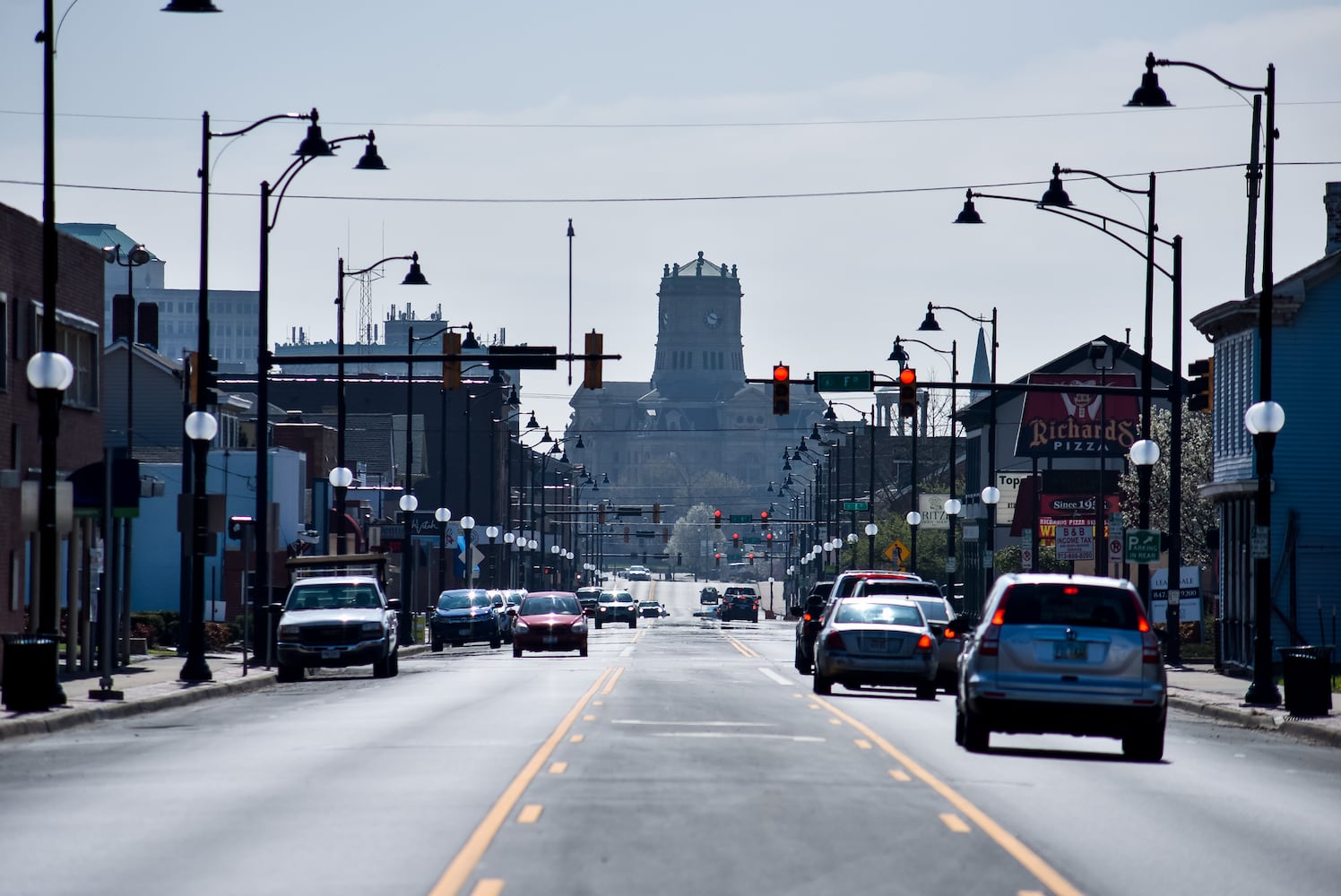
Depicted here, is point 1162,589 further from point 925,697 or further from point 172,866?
point 172,866

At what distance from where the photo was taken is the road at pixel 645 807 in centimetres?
1152

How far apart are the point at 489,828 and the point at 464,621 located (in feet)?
156

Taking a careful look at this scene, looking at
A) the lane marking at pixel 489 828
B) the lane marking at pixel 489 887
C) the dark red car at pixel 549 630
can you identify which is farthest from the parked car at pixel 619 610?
the lane marking at pixel 489 887

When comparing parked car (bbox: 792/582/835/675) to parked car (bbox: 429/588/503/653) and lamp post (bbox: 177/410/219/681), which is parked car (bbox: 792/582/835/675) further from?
parked car (bbox: 429/588/503/653)

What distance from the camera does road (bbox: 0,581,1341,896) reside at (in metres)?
11.5

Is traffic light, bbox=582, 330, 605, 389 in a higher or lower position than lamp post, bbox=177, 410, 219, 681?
higher

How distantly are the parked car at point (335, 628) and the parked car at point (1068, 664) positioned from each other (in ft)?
62.5

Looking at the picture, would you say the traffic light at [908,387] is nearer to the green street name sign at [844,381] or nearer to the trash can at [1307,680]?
the green street name sign at [844,381]

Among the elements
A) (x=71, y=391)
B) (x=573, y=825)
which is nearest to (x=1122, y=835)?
(x=573, y=825)

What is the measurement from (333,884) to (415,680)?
1043 inches

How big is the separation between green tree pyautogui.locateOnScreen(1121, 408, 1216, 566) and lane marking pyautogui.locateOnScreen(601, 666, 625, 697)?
28.5m

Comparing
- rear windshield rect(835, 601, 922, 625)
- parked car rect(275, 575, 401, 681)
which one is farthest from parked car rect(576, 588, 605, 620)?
rear windshield rect(835, 601, 922, 625)

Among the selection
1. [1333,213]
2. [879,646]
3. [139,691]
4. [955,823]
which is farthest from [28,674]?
[1333,213]

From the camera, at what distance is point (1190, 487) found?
220 feet
